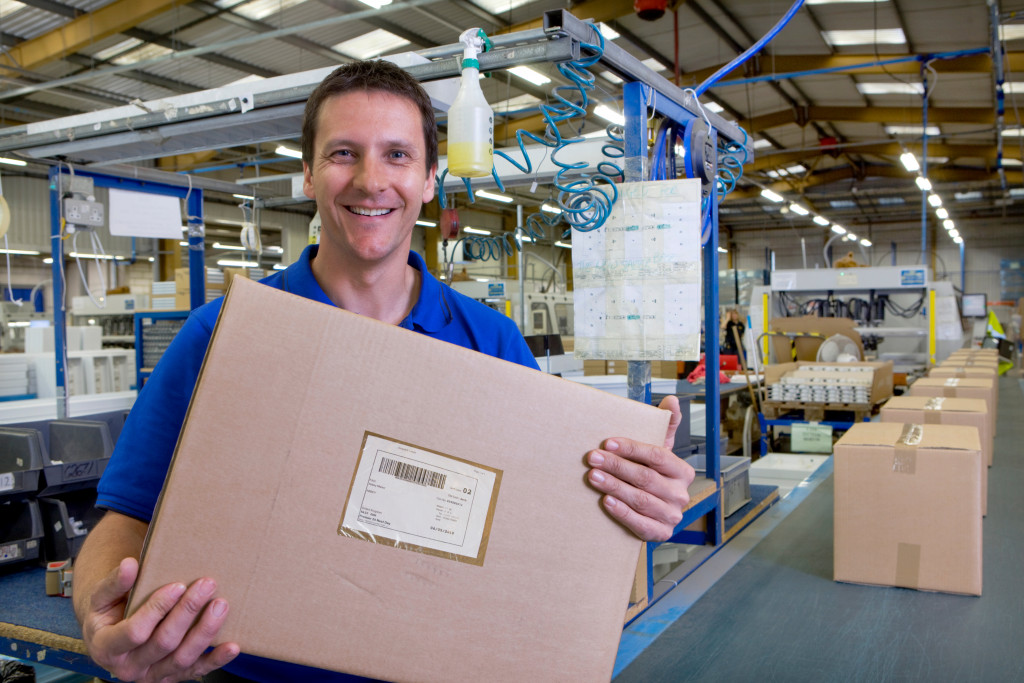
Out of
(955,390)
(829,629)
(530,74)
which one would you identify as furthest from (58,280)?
(530,74)

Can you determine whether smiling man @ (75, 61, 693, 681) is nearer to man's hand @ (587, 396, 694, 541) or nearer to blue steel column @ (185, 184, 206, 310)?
man's hand @ (587, 396, 694, 541)

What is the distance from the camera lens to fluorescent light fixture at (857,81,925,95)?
9.61 metres

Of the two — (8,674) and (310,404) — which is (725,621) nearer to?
(310,404)

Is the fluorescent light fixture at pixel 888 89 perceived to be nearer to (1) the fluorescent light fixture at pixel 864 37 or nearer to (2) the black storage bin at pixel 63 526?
(1) the fluorescent light fixture at pixel 864 37

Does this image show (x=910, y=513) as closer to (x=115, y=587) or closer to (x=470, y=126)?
(x=470, y=126)

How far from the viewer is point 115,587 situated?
64cm

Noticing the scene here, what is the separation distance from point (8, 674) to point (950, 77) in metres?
10.7

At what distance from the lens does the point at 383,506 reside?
0.69 metres

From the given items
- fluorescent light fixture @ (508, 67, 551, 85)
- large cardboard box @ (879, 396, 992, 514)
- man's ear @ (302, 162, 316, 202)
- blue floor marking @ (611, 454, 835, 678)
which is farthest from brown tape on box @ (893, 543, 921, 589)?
fluorescent light fixture @ (508, 67, 551, 85)

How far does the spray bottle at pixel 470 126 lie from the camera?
1.25m

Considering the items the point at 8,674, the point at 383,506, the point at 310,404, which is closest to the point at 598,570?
the point at 383,506

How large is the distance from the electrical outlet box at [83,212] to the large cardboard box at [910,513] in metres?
2.82

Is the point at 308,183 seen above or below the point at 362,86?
Answer: below

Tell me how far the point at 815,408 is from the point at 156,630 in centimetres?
529
